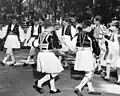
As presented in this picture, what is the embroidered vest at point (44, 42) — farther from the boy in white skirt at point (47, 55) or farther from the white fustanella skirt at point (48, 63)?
the white fustanella skirt at point (48, 63)

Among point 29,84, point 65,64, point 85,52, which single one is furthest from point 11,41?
point 85,52

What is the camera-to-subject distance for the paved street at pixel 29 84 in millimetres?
7086

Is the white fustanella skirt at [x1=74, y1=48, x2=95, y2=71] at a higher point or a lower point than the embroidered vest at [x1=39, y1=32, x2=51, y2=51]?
lower

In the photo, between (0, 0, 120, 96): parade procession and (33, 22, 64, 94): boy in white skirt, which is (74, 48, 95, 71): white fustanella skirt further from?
(33, 22, 64, 94): boy in white skirt

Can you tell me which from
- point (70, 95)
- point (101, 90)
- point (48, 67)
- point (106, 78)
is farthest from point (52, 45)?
point (106, 78)

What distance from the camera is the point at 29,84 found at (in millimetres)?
7949

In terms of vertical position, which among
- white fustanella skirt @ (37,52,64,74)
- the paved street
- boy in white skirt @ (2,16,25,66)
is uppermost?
boy in white skirt @ (2,16,25,66)

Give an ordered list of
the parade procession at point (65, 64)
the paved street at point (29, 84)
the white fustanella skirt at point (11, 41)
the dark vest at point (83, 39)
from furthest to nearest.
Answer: the white fustanella skirt at point (11, 41), the paved street at point (29, 84), the parade procession at point (65, 64), the dark vest at point (83, 39)

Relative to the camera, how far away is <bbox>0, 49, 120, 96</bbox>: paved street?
709cm

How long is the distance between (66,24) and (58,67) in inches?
133

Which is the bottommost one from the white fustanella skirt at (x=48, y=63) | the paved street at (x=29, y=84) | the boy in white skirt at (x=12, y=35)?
the paved street at (x=29, y=84)

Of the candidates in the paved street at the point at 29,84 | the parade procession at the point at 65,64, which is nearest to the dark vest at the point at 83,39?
the parade procession at the point at 65,64

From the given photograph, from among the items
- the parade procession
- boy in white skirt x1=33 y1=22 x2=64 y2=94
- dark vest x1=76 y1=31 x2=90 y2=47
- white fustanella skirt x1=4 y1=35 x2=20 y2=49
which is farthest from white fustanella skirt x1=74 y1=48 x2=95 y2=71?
white fustanella skirt x1=4 y1=35 x2=20 y2=49

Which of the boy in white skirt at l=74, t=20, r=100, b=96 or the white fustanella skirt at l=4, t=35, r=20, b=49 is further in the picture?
the white fustanella skirt at l=4, t=35, r=20, b=49
